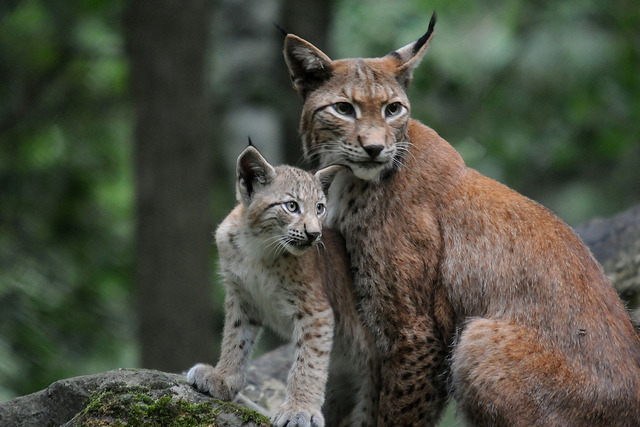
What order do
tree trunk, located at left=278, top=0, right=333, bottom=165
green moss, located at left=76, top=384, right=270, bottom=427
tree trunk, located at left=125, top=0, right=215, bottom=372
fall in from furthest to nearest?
tree trunk, located at left=278, top=0, right=333, bottom=165
tree trunk, located at left=125, top=0, right=215, bottom=372
green moss, located at left=76, top=384, right=270, bottom=427

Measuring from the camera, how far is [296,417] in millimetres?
5484

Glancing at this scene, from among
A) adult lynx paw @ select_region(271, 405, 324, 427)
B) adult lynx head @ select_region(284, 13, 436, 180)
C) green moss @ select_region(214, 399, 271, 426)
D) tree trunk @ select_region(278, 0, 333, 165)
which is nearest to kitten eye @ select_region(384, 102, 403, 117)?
adult lynx head @ select_region(284, 13, 436, 180)

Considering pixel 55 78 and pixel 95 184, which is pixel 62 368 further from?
pixel 55 78

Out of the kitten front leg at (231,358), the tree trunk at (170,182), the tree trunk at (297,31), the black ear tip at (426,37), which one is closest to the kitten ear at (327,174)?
Answer: the kitten front leg at (231,358)

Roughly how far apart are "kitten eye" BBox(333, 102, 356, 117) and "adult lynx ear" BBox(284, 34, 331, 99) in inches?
12.5

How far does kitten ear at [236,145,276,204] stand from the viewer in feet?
19.7

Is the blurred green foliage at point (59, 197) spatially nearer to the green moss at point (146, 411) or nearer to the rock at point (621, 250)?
the green moss at point (146, 411)

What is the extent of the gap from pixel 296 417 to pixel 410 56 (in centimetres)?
287

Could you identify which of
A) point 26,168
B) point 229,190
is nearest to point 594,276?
point 26,168

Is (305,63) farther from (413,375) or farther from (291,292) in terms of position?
(413,375)

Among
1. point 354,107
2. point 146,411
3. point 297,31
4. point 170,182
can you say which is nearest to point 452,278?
point 354,107

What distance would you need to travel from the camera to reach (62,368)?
12.1 m

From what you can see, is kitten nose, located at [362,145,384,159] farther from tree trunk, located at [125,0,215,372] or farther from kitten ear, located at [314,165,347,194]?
tree trunk, located at [125,0,215,372]

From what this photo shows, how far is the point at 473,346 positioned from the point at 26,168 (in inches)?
360
